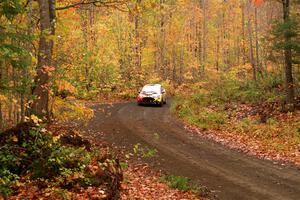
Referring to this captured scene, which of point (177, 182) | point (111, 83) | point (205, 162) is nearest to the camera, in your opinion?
point (177, 182)

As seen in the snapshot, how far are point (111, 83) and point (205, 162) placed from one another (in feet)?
67.1

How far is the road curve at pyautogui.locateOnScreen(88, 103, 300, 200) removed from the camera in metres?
9.49

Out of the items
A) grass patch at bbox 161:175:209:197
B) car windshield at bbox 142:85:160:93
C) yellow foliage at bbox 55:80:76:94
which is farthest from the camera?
car windshield at bbox 142:85:160:93

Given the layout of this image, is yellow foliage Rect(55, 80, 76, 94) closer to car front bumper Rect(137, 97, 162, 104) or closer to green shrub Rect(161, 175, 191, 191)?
green shrub Rect(161, 175, 191, 191)

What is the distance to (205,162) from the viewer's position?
12.2 m

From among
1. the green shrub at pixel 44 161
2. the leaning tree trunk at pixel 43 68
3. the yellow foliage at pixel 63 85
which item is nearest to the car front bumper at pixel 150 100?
the yellow foliage at pixel 63 85

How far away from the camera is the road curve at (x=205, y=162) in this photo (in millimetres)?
9492

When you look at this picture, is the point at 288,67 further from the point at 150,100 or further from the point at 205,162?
the point at 150,100

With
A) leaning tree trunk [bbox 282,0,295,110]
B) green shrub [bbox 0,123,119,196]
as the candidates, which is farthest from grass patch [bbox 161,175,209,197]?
leaning tree trunk [bbox 282,0,295,110]

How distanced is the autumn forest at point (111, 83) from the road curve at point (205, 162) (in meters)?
1.00

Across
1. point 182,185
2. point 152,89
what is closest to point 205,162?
point 182,185

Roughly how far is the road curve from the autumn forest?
1.00 meters

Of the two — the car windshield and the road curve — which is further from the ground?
the car windshield

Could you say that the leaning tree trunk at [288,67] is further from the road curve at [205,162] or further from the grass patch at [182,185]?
the grass patch at [182,185]
